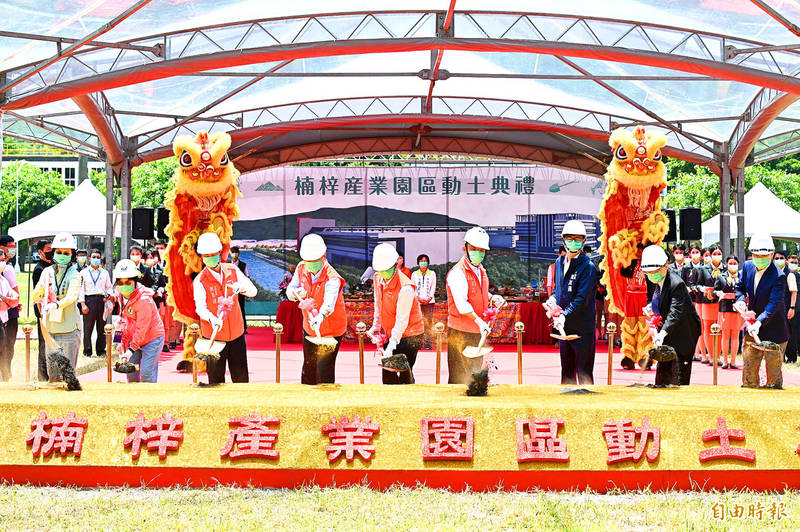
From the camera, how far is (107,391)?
196 inches

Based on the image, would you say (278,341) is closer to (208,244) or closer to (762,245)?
(208,244)

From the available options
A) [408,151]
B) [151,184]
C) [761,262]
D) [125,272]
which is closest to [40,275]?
[125,272]

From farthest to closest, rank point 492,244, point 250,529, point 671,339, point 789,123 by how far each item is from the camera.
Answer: point 492,244
point 789,123
point 671,339
point 250,529

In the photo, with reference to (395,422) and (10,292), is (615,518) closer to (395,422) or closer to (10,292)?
(395,422)

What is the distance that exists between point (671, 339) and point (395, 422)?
2.04 meters

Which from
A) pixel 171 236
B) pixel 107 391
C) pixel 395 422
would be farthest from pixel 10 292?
pixel 395 422

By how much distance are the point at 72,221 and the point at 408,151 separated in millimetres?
6984

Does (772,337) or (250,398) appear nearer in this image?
(250,398)

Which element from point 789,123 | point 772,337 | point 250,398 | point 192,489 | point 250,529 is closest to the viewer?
point 250,529

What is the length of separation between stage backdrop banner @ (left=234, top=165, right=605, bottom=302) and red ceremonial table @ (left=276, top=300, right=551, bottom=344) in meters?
5.15

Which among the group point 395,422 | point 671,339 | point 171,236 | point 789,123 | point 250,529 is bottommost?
point 250,529

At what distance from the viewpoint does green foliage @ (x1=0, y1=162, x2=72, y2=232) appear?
3641cm

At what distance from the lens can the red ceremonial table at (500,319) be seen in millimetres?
12227

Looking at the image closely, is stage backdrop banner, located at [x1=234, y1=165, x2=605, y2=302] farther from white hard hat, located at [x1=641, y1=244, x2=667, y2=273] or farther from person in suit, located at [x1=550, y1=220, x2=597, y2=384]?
white hard hat, located at [x1=641, y1=244, x2=667, y2=273]
